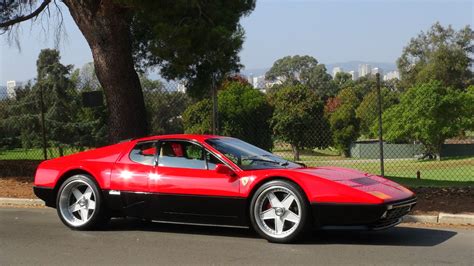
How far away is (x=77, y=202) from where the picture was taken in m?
7.77

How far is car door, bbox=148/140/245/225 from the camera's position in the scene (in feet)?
22.3

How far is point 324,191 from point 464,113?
56782 millimetres

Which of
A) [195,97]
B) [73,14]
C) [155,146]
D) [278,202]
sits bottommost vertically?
[278,202]

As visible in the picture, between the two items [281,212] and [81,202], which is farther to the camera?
[81,202]

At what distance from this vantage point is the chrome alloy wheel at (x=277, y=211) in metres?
6.54

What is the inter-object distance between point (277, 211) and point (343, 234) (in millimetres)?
1096

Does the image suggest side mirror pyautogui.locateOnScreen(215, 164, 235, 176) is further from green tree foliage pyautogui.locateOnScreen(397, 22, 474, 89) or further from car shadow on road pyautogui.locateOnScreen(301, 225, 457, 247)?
green tree foliage pyautogui.locateOnScreen(397, 22, 474, 89)

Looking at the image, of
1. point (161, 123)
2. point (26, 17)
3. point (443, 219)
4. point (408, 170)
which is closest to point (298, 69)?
point (408, 170)

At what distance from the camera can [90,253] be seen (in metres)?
6.26

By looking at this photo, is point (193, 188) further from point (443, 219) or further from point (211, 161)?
point (443, 219)

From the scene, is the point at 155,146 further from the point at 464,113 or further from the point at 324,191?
the point at 464,113

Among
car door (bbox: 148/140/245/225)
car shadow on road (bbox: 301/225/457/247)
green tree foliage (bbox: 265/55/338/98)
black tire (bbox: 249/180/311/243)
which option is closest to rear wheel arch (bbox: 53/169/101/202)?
car door (bbox: 148/140/245/225)

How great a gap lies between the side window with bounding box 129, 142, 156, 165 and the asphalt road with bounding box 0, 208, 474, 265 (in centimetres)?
94

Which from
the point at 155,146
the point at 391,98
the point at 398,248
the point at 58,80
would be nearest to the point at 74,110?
the point at 58,80
